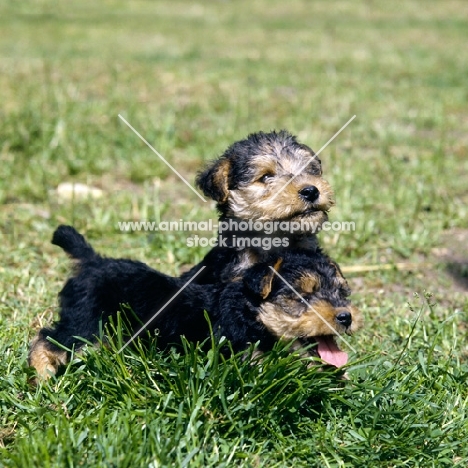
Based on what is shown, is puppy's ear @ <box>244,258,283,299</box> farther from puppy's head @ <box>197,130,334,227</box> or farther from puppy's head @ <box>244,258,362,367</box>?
puppy's head @ <box>197,130,334,227</box>

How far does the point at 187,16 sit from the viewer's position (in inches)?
825

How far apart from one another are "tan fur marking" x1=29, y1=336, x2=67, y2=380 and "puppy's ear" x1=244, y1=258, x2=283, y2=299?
1.19 m

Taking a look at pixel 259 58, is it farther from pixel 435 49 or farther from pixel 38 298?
pixel 38 298

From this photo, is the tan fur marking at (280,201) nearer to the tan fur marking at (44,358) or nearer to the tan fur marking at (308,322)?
the tan fur marking at (308,322)

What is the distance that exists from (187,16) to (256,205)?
17002 millimetres

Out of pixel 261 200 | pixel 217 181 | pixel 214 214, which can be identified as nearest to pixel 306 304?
pixel 261 200

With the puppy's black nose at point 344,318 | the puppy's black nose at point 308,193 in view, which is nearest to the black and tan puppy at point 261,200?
the puppy's black nose at point 308,193

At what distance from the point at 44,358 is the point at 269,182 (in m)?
1.86

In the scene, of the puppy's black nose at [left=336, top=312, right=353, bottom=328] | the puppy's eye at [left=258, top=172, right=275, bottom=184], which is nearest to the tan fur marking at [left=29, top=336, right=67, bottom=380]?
the puppy's black nose at [left=336, top=312, right=353, bottom=328]

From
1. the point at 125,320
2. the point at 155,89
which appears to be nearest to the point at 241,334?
the point at 125,320

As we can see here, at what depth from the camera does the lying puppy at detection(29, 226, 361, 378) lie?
4.01 m

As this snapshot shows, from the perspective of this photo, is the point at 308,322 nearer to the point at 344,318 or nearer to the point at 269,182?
the point at 344,318

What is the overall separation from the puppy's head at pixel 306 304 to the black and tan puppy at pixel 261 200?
629mm

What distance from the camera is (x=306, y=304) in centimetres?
400
